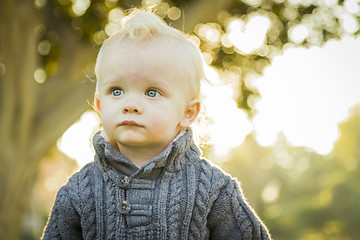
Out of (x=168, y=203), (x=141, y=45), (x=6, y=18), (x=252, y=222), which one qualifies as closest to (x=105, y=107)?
(x=141, y=45)

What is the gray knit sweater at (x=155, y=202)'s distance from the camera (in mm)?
1878

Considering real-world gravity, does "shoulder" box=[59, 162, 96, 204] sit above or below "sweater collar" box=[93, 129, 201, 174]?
below

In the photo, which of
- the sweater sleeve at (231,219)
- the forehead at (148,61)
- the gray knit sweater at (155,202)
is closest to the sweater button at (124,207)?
the gray knit sweater at (155,202)

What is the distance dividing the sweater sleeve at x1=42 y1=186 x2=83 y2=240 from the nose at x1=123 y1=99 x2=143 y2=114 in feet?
1.66

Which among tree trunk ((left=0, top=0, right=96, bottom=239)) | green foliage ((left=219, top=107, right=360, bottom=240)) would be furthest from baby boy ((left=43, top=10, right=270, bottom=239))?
green foliage ((left=219, top=107, right=360, bottom=240))

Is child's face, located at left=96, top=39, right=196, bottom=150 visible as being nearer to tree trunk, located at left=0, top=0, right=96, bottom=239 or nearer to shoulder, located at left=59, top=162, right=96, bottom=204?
shoulder, located at left=59, top=162, right=96, bottom=204

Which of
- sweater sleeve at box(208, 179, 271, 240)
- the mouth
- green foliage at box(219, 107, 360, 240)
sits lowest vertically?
sweater sleeve at box(208, 179, 271, 240)

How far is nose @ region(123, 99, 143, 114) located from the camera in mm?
1830

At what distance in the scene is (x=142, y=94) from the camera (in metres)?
1.89

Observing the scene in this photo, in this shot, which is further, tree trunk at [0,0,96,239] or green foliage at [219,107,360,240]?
green foliage at [219,107,360,240]

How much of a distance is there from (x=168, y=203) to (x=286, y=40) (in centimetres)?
690

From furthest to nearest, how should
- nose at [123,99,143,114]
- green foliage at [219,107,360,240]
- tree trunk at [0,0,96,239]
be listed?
green foliage at [219,107,360,240] < tree trunk at [0,0,96,239] < nose at [123,99,143,114]

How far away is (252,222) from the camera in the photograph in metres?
2.01

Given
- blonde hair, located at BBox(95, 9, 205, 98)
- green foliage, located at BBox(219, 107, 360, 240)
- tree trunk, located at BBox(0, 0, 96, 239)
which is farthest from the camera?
green foliage, located at BBox(219, 107, 360, 240)
